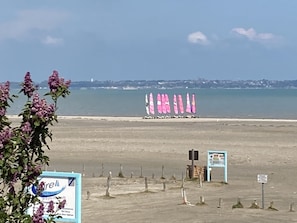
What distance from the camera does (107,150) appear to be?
3862cm

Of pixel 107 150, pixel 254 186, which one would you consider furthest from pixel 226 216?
pixel 107 150

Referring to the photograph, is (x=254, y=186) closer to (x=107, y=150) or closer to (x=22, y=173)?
(x=107, y=150)

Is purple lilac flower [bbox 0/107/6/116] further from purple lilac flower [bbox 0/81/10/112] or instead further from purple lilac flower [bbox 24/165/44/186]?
purple lilac flower [bbox 24/165/44/186]

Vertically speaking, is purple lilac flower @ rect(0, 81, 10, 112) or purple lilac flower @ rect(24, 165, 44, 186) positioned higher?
purple lilac flower @ rect(0, 81, 10, 112)

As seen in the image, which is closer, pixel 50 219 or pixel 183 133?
pixel 50 219

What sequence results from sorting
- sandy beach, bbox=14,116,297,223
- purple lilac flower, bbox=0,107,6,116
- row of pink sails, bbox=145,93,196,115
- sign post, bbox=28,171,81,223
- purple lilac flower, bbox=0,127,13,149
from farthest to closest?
1. row of pink sails, bbox=145,93,196,115
2. sandy beach, bbox=14,116,297,223
3. sign post, bbox=28,171,81,223
4. purple lilac flower, bbox=0,107,6,116
5. purple lilac flower, bbox=0,127,13,149

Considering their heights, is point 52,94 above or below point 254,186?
above

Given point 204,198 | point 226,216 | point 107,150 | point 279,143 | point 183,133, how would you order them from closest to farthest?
point 226,216 < point 204,198 < point 107,150 < point 279,143 < point 183,133

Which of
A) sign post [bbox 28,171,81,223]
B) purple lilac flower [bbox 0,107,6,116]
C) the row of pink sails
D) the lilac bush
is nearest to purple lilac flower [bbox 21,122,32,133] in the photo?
the lilac bush

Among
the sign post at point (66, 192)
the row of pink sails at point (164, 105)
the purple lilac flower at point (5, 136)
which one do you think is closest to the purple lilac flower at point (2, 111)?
the purple lilac flower at point (5, 136)

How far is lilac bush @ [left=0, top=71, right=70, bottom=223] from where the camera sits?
5164mm

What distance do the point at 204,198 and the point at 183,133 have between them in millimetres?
Answer: 32688

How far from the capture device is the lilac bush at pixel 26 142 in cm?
516

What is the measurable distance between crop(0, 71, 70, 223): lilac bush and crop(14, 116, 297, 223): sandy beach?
37.0 ft
